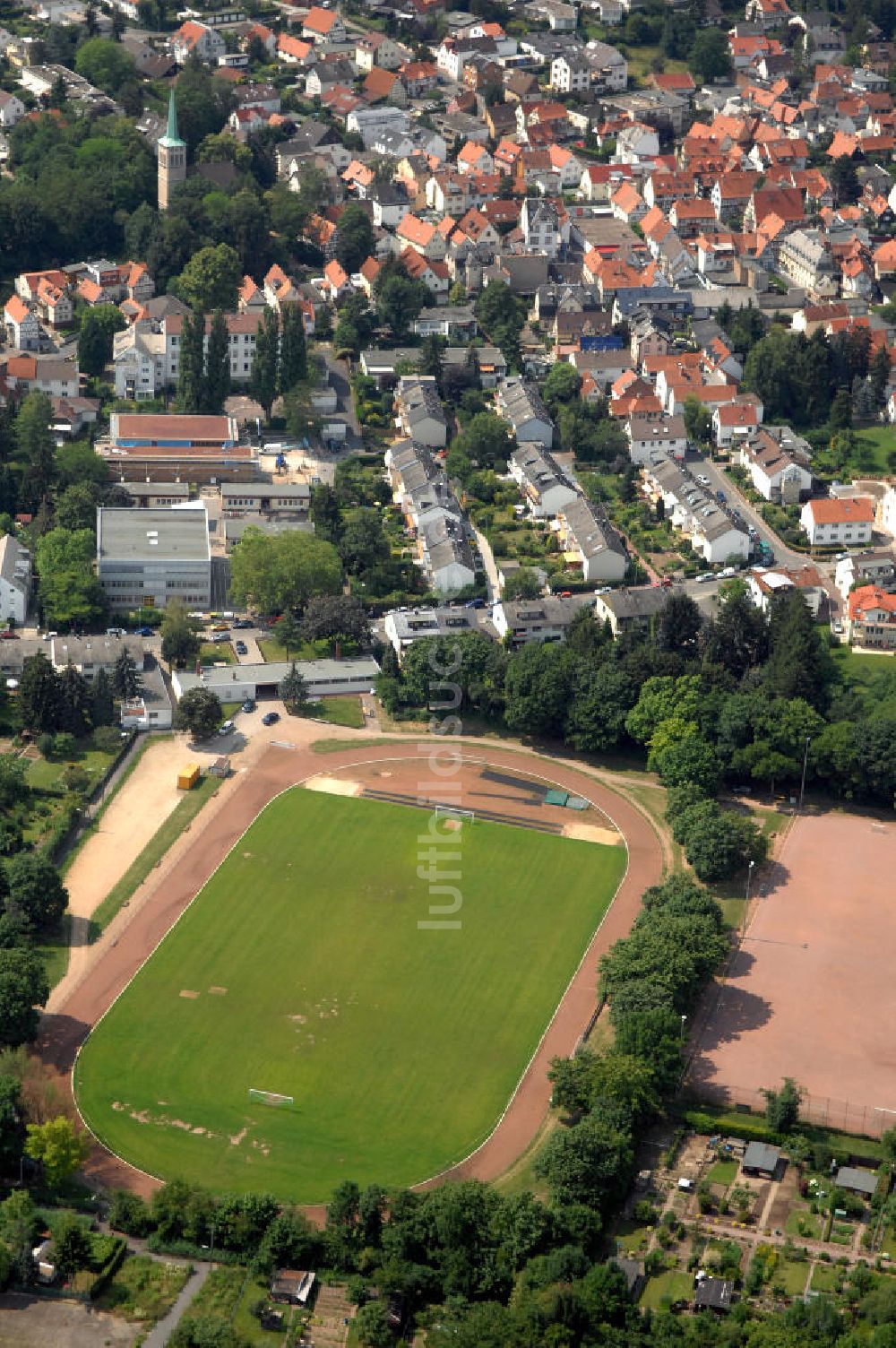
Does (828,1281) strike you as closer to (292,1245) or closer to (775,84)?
(292,1245)

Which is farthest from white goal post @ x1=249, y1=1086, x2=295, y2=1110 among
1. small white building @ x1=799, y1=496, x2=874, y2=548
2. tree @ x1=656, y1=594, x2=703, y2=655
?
small white building @ x1=799, y1=496, x2=874, y2=548

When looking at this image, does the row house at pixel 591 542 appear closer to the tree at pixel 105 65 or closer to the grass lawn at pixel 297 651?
the grass lawn at pixel 297 651

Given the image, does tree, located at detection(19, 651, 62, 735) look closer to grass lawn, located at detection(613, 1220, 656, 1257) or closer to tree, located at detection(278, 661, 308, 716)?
tree, located at detection(278, 661, 308, 716)

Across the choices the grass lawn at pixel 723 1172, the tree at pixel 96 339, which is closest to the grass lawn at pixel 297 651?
the tree at pixel 96 339

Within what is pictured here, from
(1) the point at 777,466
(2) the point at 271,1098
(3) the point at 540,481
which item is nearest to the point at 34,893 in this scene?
(2) the point at 271,1098

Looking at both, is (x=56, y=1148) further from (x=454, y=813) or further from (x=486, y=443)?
(x=486, y=443)

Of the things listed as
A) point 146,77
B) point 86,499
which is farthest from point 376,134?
point 86,499

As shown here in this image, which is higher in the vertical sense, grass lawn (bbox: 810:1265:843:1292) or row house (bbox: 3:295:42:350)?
grass lawn (bbox: 810:1265:843:1292)
